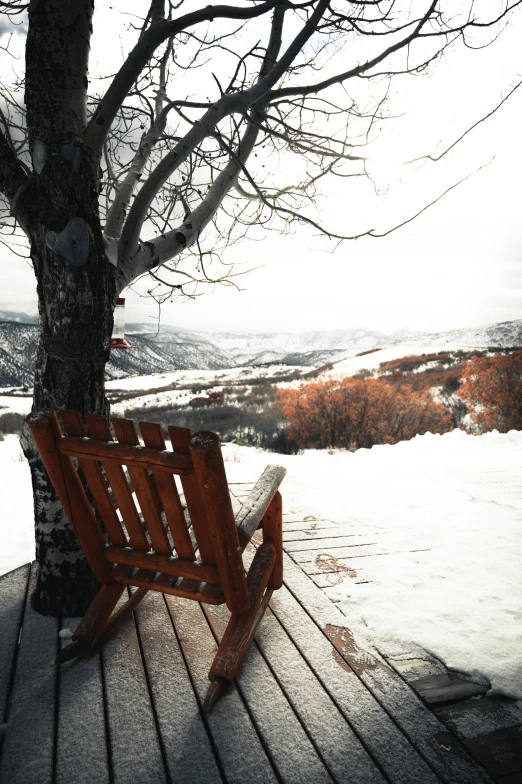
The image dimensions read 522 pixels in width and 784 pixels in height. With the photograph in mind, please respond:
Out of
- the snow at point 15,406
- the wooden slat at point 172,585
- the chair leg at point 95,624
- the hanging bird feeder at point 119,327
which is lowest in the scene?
the snow at point 15,406

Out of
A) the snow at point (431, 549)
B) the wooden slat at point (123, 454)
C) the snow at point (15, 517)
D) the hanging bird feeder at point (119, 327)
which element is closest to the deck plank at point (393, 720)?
the snow at point (431, 549)

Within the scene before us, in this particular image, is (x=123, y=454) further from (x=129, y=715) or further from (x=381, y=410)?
(x=381, y=410)

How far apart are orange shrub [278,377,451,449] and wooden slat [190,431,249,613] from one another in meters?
8.42

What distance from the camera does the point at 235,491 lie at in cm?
443

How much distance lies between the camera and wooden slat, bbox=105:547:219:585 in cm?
184

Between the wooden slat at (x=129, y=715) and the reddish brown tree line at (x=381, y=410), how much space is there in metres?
8.34

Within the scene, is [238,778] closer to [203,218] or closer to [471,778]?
[471,778]

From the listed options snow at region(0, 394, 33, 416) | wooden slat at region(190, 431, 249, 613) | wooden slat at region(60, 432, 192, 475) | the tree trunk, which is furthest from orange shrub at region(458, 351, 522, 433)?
snow at region(0, 394, 33, 416)

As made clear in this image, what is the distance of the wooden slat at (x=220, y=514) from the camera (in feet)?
4.95

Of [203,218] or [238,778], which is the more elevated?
[203,218]

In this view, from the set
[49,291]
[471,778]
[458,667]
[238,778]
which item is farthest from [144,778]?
[49,291]

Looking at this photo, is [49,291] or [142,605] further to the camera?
[142,605]

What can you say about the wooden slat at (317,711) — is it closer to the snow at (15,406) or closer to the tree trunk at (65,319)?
the tree trunk at (65,319)

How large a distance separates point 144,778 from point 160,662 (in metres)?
0.54
